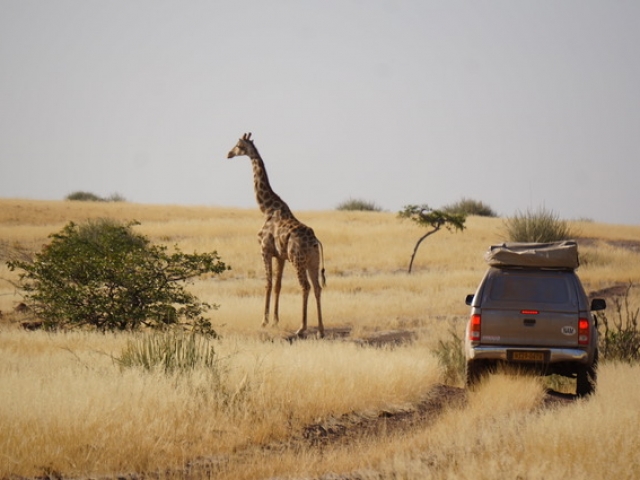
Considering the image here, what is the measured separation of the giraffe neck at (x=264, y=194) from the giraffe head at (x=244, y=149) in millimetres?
329

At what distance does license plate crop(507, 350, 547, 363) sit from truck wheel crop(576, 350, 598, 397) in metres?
0.60

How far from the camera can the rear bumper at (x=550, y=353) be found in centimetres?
1155

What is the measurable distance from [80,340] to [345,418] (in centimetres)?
602

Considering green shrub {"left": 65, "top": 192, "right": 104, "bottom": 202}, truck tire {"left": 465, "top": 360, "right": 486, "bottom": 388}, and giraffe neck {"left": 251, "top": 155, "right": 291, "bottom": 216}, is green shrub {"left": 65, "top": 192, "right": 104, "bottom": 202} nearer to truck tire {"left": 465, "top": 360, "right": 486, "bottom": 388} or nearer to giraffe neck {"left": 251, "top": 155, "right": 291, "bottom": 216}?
giraffe neck {"left": 251, "top": 155, "right": 291, "bottom": 216}

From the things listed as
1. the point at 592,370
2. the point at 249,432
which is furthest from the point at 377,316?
the point at 249,432

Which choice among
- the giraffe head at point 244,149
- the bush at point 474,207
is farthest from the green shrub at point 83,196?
the giraffe head at point 244,149

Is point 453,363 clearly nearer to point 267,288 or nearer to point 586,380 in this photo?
point 586,380

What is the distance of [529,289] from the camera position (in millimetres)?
11898

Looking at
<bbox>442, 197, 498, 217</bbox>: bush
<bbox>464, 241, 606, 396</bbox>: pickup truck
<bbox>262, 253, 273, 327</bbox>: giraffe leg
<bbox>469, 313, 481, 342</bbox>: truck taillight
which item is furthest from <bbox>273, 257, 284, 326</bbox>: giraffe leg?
<bbox>442, 197, 498, 217</bbox>: bush

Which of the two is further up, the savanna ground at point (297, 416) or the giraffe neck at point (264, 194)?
the giraffe neck at point (264, 194)

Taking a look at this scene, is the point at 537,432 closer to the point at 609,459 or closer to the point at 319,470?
the point at 609,459

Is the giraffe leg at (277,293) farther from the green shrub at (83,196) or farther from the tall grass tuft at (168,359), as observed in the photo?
the green shrub at (83,196)

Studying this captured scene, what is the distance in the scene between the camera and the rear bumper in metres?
11.5

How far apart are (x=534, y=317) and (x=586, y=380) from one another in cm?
118
